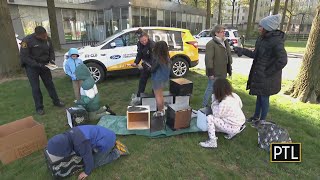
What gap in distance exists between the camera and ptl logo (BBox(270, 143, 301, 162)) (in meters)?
3.25

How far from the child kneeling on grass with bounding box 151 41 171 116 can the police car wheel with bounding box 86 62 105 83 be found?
11.0 feet

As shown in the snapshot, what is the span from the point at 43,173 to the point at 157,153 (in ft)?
5.04

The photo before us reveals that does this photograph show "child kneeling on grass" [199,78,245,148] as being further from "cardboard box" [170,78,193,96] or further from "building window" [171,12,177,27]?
Result: "building window" [171,12,177,27]

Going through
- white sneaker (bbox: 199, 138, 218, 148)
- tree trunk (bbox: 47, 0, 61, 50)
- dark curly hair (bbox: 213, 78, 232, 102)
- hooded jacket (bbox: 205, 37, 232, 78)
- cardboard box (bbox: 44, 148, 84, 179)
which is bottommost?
white sneaker (bbox: 199, 138, 218, 148)

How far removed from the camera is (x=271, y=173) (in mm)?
3002

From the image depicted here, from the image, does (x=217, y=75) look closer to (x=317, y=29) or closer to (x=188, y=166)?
(x=188, y=166)

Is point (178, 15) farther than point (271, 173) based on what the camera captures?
Yes

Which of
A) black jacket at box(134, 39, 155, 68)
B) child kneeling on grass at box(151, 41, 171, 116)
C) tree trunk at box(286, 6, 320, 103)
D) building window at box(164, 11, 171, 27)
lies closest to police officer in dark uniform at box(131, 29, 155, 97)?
black jacket at box(134, 39, 155, 68)

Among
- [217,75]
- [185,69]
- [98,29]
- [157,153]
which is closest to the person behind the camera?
[157,153]

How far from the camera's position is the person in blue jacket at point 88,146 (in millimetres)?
2471

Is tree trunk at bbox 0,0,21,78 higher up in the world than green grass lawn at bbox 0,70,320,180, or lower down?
higher up

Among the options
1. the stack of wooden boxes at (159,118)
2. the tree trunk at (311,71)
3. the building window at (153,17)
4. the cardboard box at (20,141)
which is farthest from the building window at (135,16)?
the cardboard box at (20,141)

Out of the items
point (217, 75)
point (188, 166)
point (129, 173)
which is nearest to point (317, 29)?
point (217, 75)

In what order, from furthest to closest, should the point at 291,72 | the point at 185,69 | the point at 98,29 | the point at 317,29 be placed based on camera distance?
the point at 98,29 < the point at 291,72 < the point at 185,69 < the point at 317,29
